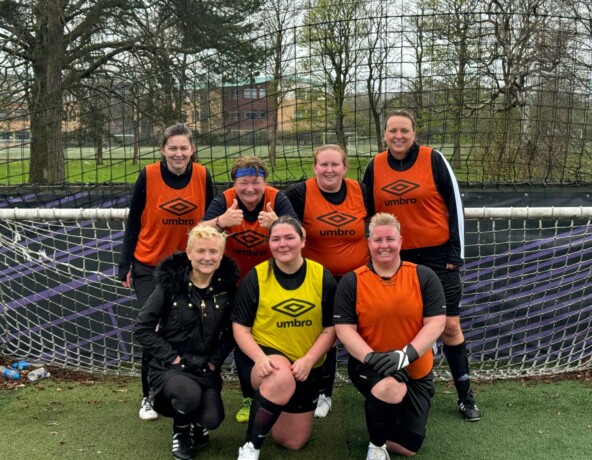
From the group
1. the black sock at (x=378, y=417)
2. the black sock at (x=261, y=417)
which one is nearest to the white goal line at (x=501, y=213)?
the black sock at (x=378, y=417)

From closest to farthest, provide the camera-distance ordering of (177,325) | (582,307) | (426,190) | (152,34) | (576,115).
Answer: (177,325) → (426,190) → (582,307) → (576,115) → (152,34)

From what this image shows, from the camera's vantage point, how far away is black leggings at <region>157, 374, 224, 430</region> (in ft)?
7.67

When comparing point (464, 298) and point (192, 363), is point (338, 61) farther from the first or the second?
point (192, 363)

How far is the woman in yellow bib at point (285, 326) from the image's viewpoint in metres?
2.33

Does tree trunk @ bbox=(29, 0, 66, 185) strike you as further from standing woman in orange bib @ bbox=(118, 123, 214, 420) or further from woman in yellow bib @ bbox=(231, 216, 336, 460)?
woman in yellow bib @ bbox=(231, 216, 336, 460)

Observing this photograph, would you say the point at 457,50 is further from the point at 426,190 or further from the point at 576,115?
the point at 426,190

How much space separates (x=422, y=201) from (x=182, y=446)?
66.2 inches

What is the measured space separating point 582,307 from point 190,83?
17.4ft

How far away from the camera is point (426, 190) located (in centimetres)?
269

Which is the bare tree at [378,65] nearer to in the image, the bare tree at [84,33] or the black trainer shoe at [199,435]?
the bare tree at [84,33]

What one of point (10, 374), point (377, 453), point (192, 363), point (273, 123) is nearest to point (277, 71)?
point (273, 123)

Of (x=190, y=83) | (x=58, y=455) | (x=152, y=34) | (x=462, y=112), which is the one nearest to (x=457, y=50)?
(x=462, y=112)

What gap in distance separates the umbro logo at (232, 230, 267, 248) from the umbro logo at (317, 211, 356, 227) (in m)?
0.31

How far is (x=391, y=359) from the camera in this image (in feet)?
7.26
